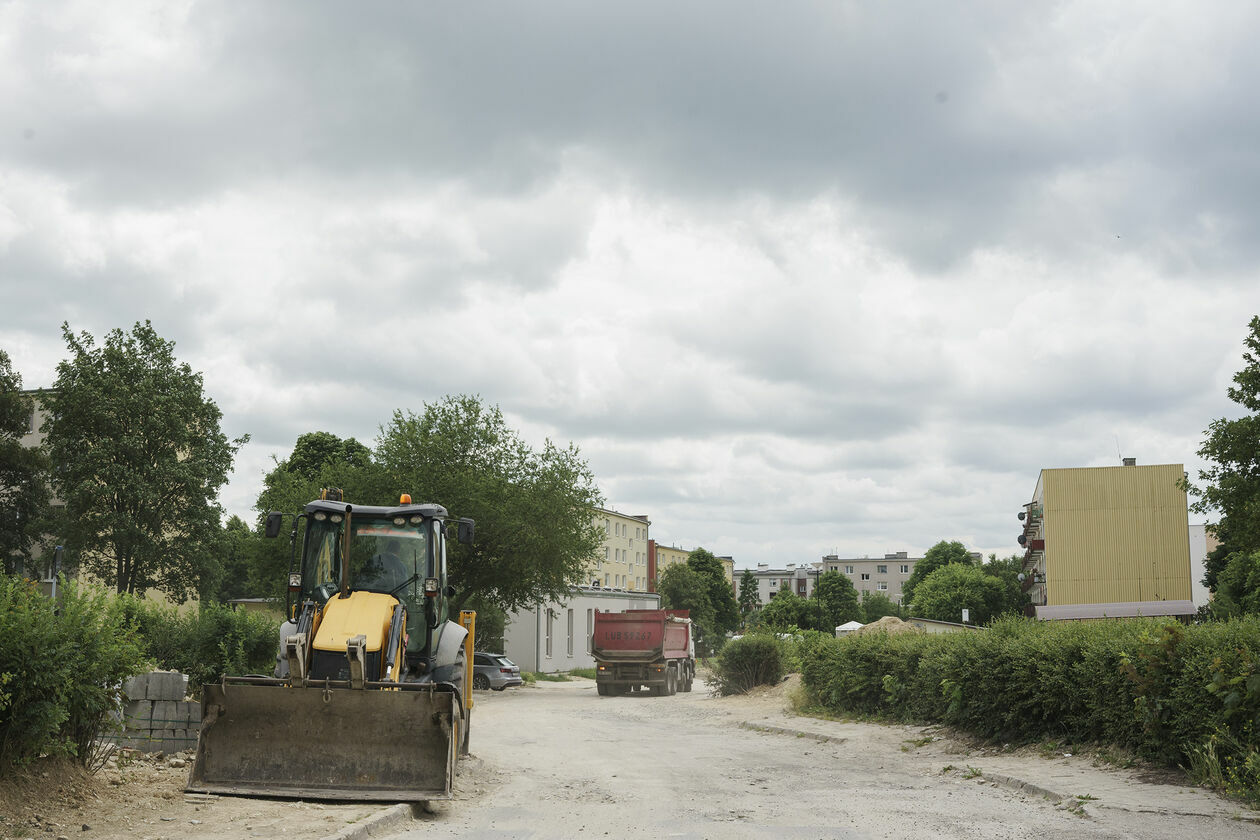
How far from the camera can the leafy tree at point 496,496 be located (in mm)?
34250

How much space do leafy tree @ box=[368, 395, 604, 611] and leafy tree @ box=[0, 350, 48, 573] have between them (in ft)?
49.9

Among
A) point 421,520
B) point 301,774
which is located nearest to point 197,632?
point 421,520

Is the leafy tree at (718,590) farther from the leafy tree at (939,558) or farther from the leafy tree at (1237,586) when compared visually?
the leafy tree at (1237,586)

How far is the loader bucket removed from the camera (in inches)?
377

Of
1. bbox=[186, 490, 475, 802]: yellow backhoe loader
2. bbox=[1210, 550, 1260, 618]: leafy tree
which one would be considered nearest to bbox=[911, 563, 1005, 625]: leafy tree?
bbox=[1210, 550, 1260, 618]: leafy tree

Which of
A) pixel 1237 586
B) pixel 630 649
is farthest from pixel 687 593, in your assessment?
pixel 630 649

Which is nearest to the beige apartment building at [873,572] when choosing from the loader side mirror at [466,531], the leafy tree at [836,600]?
the leafy tree at [836,600]

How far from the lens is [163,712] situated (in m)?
11.9

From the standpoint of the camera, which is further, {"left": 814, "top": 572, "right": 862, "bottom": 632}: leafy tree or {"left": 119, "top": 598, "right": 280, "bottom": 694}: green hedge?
{"left": 814, "top": 572, "right": 862, "bottom": 632}: leafy tree

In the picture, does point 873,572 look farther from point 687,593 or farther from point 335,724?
A: point 335,724

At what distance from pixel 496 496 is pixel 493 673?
26.2 ft

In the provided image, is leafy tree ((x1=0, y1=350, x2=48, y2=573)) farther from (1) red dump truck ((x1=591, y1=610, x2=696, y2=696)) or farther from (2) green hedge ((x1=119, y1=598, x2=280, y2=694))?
(2) green hedge ((x1=119, y1=598, x2=280, y2=694))

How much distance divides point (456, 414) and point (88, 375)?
1363 cm

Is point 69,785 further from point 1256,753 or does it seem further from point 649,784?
point 1256,753
